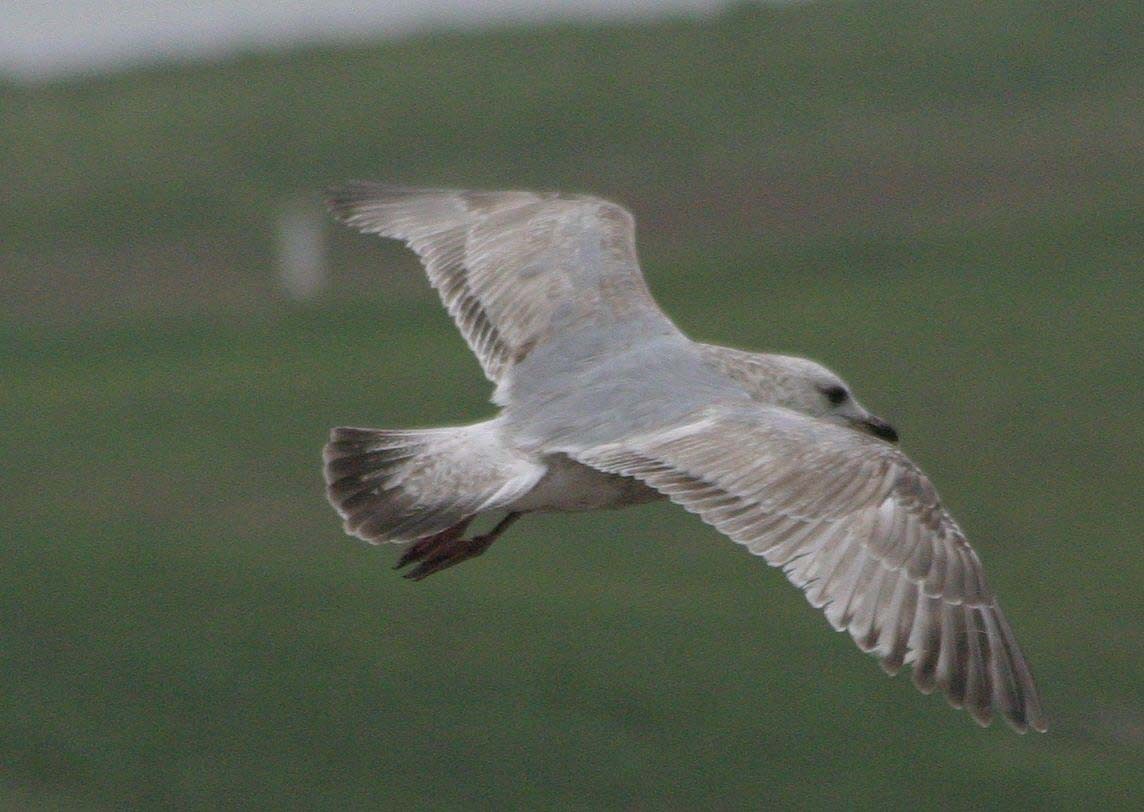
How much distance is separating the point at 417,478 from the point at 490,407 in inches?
544

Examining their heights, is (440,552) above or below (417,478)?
below

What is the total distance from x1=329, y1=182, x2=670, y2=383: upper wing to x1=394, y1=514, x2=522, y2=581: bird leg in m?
0.64

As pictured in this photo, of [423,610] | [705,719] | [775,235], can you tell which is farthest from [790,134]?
[705,719]

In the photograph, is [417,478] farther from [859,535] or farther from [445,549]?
[859,535]

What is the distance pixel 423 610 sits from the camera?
19.1 meters

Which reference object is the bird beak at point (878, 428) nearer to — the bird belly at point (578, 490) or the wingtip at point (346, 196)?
the bird belly at point (578, 490)

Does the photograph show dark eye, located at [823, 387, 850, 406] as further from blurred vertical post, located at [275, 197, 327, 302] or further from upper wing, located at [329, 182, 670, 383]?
blurred vertical post, located at [275, 197, 327, 302]

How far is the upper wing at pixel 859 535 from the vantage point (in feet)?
25.7

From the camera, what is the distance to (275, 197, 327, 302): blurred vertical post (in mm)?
26938

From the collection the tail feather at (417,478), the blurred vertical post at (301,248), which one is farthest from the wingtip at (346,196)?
the blurred vertical post at (301,248)

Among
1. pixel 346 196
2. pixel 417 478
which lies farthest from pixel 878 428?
pixel 346 196

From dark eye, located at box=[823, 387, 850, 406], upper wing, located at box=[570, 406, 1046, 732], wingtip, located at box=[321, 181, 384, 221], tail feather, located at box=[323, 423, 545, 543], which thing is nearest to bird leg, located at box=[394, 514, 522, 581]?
tail feather, located at box=[323, 423, 545, 543]

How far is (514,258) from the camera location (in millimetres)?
9875

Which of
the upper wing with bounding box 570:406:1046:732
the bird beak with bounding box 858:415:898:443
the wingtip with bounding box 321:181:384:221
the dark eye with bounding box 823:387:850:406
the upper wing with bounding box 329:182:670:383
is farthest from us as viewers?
the wingtip with bounding box 321:181:384:221
